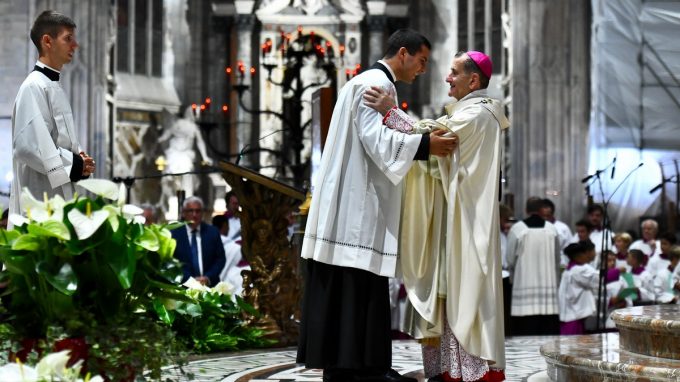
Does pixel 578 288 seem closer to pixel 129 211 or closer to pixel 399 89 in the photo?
pixel 129 211

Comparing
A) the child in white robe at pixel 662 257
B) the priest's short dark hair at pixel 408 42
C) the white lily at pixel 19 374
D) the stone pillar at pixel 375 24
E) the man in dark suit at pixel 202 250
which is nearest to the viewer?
the white lily at pixel 19 374

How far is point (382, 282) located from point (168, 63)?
57.5 ft

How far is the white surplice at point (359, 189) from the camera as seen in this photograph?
5.75 m

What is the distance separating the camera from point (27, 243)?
12.7ft

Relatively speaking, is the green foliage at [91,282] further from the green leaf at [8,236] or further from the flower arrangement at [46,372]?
the flower arrangement at [46,372]

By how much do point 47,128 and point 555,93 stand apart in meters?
12.3

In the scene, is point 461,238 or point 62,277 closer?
point 62,277

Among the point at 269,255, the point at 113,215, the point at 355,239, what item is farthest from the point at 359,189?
the point at 269,255

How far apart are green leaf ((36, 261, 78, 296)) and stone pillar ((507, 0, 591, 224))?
1376 cm

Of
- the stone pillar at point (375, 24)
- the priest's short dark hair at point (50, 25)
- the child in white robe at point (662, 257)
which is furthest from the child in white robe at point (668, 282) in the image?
the stone pillar at point (375, 24)

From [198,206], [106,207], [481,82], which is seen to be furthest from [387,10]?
[106,207]

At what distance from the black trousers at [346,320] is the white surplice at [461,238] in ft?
0.76

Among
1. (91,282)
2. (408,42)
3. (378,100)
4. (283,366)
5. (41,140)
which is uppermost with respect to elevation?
(408,42)

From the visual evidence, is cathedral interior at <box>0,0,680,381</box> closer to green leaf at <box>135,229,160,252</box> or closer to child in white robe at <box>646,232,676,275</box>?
child in white robe at <box>646,232,676,275</box>
